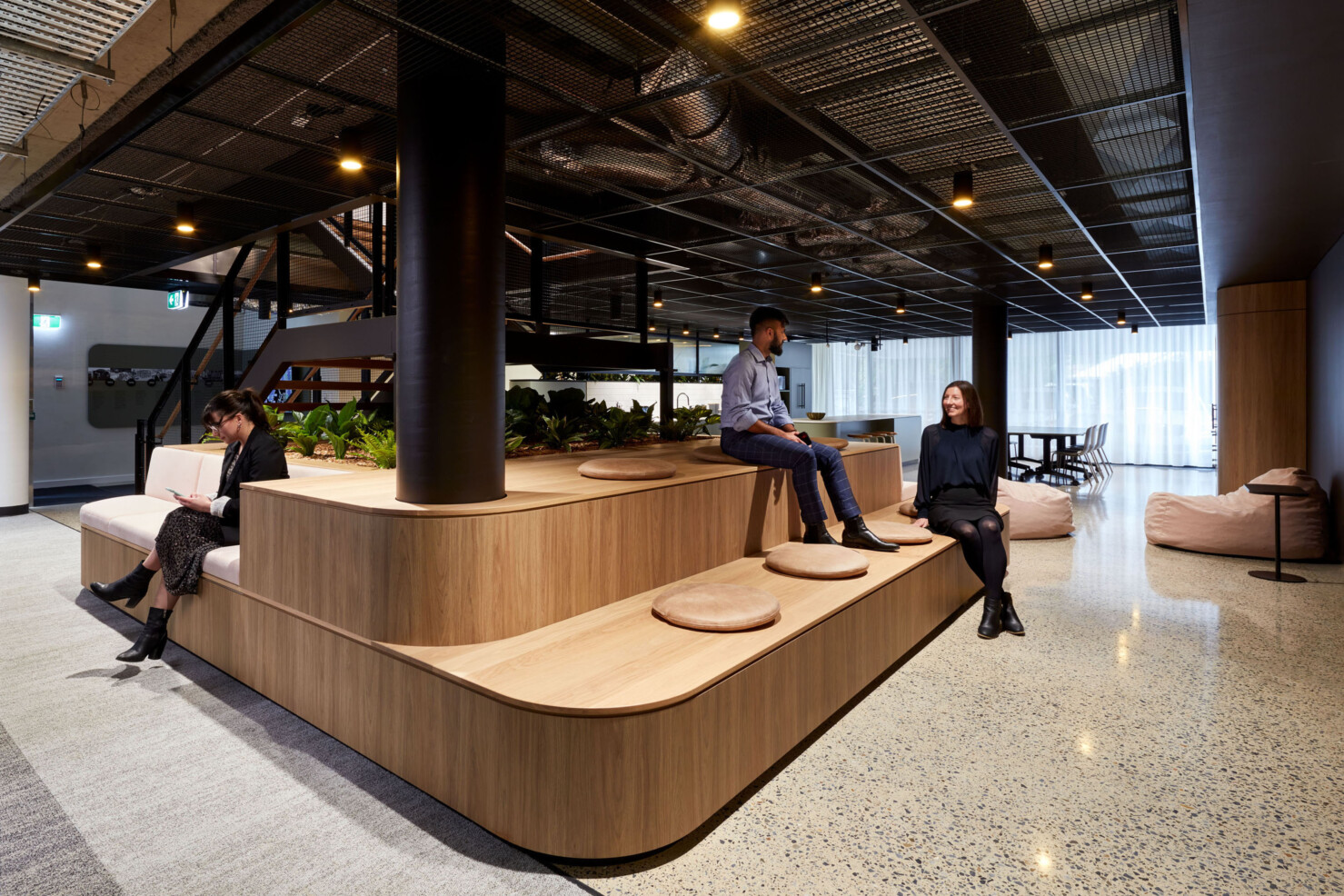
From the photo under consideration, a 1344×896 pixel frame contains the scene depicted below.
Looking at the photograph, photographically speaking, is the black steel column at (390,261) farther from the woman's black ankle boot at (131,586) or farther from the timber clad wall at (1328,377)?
the timber clad wall at (1328,377)

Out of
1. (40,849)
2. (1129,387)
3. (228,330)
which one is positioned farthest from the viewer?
(1129,387)

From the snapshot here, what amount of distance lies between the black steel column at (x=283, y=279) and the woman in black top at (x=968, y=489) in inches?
199

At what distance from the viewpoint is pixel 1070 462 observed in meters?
12.8

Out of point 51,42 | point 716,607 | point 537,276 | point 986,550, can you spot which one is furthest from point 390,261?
point 986,550

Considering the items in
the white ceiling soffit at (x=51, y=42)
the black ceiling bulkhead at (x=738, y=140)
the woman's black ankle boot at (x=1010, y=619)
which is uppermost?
Answer: the white ceiling soffit at (x=51, y=42)

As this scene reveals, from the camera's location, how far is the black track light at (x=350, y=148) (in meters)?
4.34

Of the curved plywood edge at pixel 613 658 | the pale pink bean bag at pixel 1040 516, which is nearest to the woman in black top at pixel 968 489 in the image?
the curved plywood edge at pixel 613 658

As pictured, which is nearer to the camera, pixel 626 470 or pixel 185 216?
pixel 626 470

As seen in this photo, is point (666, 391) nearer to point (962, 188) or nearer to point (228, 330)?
point (962, 188)

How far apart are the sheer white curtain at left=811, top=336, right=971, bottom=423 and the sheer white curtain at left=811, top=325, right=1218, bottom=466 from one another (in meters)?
0.02

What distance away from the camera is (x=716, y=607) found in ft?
9.18

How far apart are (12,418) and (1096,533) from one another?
12.2m

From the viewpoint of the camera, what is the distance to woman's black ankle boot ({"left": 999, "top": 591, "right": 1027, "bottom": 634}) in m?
4.22

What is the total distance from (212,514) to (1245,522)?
763 cm
